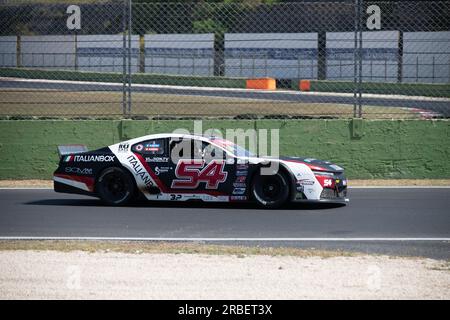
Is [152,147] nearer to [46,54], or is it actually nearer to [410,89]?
[46,54]

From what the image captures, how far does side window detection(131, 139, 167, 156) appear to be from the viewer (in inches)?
491

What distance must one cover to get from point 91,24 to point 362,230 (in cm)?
1171

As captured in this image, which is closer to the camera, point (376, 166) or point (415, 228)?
point (415, 228)

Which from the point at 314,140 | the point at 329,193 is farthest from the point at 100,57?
the point at 329,193

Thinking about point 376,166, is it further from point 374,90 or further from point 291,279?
point 291,279

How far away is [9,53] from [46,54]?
2.64ft

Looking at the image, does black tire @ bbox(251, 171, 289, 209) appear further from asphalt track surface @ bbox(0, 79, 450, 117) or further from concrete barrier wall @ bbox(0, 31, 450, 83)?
asphalt track surface @ bbox(0, 79, 450, 117)

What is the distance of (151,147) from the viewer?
1254 centimetres

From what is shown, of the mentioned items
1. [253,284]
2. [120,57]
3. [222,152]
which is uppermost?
[120,57]

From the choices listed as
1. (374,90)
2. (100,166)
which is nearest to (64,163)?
(100,166)

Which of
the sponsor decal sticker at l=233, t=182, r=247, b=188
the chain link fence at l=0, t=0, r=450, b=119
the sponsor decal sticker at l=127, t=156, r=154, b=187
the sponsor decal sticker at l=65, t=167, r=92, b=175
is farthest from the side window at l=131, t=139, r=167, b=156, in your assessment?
the chain link fence at l=0, t=0, r=450, b=119

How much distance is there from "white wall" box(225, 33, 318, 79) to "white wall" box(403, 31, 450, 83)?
228 centimetres

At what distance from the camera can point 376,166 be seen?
51.1 ft

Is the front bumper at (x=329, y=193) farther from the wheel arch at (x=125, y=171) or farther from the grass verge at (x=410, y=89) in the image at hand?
the grass verge at (x=410, y=89)
